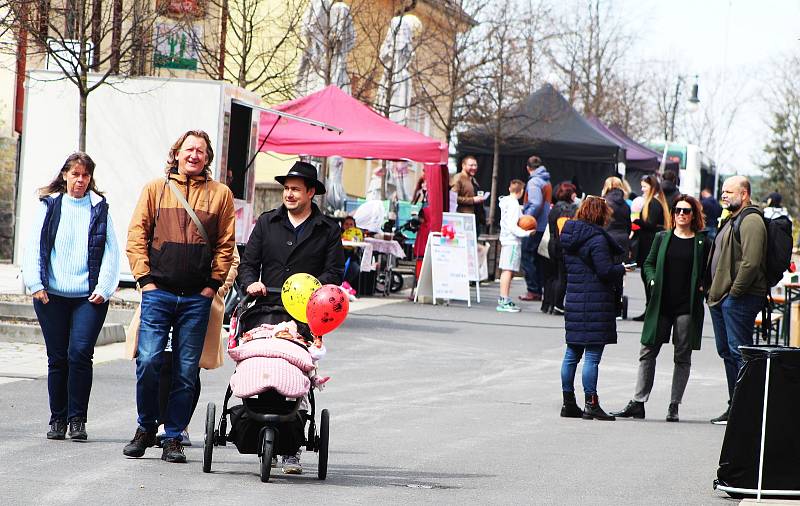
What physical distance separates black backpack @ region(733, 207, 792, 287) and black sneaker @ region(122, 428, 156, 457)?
17.7 ft

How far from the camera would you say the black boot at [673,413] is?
464 inches

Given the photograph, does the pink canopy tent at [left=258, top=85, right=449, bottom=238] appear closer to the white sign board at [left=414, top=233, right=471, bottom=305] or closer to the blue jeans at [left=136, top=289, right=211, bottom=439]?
the white sign board at [left=414, top=233, right=471, bottom=305]

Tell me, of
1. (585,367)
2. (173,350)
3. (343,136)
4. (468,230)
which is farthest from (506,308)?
(173,350)

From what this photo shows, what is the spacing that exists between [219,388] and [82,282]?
304 cm

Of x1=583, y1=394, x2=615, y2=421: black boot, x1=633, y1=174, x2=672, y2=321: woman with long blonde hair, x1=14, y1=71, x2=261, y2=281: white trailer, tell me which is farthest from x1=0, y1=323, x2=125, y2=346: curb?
x1=633, y1=174, x2=672, y2=321: woman with long blonde hair

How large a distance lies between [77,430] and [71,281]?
3.04 ft

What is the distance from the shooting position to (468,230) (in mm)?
23172

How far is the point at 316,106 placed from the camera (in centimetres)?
2172

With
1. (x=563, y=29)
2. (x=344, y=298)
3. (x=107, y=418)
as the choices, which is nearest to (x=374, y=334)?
(x=107, y=418)

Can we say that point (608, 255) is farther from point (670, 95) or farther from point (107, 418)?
point (670, 95)

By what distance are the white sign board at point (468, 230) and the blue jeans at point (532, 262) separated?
49.0 inches

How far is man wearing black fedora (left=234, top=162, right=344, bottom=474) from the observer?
8.47 m

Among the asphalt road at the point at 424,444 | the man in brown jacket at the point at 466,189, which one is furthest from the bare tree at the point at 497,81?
the asphalt road at the point at 424,444

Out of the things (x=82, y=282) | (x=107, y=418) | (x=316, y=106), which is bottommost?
(x=107, y=418)
